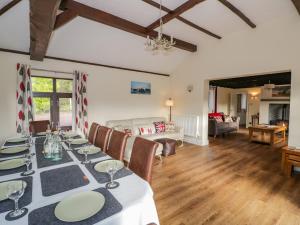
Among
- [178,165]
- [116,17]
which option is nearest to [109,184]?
[178,165]

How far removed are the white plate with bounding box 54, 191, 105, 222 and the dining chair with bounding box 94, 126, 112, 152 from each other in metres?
1.29

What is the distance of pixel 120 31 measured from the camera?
3799 millimetres

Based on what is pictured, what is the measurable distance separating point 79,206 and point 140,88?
15.6 feet

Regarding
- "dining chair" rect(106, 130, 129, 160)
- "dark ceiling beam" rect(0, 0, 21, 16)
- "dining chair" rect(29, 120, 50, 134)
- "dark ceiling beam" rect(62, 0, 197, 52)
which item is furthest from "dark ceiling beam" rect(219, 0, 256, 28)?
"dining chair" rect(29, 120, 50, 134)

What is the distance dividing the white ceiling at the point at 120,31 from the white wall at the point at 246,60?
0.22 m

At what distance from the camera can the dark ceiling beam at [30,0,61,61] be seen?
5.79ft

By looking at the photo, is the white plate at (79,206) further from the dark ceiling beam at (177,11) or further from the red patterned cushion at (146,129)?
the red patterned cushion at (146,129)

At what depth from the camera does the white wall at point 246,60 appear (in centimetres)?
336

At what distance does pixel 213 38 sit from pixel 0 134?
551cm

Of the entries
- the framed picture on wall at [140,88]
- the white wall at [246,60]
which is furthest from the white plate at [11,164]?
the white wall at [246,60]

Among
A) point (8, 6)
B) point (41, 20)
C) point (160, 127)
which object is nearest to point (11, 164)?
point (41, 20)

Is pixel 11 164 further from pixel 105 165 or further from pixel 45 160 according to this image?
pixel 105 165

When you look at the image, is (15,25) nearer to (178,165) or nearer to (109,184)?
(109,184)

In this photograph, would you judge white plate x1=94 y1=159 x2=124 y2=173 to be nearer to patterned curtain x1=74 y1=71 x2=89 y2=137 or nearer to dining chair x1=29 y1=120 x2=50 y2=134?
dining chair x1=29 y1=120 x2=50 y2=134
